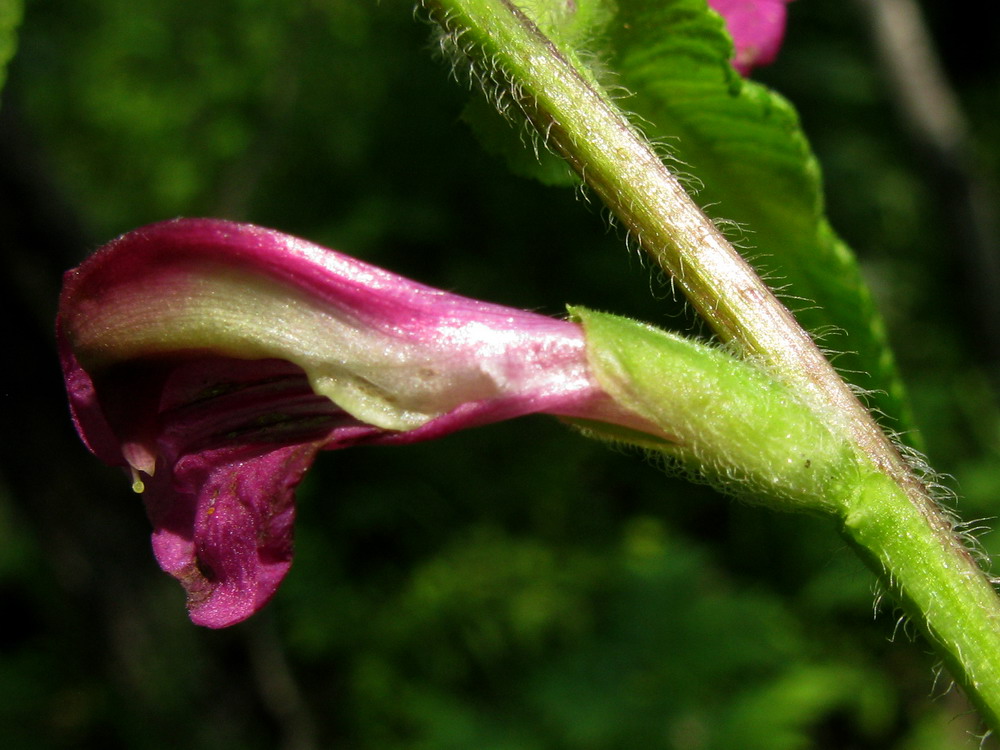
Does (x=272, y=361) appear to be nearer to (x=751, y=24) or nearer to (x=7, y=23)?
(x=7, y=23)

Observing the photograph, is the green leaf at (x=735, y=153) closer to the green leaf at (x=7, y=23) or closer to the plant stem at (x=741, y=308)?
the plant stem at (x=741, y=308)

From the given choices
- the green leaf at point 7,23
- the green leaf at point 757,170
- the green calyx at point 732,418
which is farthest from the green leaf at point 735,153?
the green leaf at point 7,23

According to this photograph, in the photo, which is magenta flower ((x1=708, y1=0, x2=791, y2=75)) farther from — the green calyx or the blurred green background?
the blurred green background

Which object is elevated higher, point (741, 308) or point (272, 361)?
point (741, 308)

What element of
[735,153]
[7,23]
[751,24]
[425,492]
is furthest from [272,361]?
[425,492]

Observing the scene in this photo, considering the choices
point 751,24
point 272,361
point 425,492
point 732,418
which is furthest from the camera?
point 425,492

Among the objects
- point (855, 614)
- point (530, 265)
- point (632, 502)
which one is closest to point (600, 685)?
point (855, 614)

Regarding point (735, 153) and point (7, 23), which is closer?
point (7, 23)
